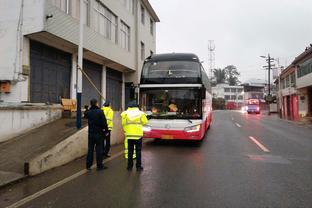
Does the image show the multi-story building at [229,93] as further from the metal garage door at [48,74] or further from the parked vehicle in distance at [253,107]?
the metal garage door at [48,74]

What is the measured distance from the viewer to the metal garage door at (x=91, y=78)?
1789 centimetres

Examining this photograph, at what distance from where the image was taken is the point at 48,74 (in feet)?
46.6

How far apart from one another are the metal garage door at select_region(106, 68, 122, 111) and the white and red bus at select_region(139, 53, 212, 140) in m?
11.1

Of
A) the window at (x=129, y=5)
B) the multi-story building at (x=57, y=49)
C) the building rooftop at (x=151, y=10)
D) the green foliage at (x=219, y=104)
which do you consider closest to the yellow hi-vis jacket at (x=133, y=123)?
the multi-story building at (x=57, y=49)

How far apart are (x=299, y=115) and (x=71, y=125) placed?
108 feet

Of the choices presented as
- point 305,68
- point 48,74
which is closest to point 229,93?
point 305,68

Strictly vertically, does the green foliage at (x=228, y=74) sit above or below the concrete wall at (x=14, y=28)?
above

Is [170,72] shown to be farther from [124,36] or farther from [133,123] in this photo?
[124,36]

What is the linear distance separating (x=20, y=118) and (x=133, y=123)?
5572 millimetres

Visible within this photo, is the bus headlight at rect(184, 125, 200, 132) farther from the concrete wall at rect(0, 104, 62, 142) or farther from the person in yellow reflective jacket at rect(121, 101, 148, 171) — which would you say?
the concrete wall at rect(0, 104, 62, 142)

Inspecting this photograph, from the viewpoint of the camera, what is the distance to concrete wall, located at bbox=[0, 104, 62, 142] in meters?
9.69

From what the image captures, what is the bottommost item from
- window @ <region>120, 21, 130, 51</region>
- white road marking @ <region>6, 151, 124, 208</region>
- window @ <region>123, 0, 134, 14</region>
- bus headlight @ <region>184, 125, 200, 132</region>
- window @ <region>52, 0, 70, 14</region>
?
white road marking @ <region>6, 151, 124, 208</region>

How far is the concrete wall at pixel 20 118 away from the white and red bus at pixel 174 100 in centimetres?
421

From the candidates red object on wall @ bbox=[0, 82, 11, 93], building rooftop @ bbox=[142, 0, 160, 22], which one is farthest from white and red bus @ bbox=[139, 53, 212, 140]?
building rooftop @ bbox=[142, 0, 160, 22]
